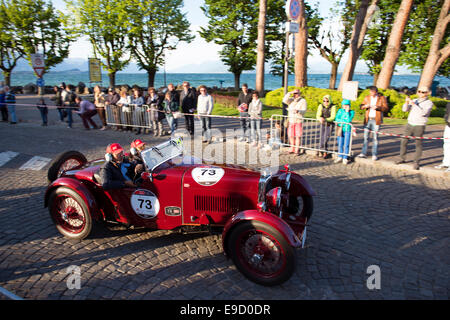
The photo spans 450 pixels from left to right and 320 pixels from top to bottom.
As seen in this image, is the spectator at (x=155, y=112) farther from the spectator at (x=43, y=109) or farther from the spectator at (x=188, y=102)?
the spectator at (x=43, y=109)

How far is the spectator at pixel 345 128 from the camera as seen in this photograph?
8.60 m

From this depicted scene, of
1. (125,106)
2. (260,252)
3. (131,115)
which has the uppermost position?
(125,106)

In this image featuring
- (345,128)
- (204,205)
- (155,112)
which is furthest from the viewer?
(155,112)

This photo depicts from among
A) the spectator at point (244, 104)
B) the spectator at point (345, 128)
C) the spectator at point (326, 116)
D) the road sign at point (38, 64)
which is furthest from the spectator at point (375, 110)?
the road sign at point (38, 64)

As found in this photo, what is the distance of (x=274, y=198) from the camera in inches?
168

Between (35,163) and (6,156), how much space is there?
4.81 ft

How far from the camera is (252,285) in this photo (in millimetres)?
3902

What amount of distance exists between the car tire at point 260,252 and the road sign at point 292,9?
7.77 meters

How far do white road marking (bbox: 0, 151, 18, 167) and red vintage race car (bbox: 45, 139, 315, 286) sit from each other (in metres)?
5.29

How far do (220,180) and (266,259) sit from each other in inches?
49.1

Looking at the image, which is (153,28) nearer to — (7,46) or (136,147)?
(7,46)
